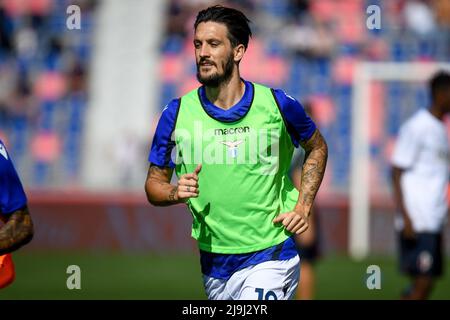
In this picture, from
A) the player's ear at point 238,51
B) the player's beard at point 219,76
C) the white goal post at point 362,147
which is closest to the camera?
the player's beard at point 219,76

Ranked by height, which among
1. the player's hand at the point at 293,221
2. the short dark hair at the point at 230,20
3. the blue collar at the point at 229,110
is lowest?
the player's hand at the point at 293,221

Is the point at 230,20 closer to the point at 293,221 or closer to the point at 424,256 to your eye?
the point at 293,221

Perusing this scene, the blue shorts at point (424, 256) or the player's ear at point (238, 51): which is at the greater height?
the player's ear at point (238, 51)

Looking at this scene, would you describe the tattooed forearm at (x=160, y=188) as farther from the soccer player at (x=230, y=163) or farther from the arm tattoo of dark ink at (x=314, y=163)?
the arm tattoo of dark ink at (x=314, y=163)

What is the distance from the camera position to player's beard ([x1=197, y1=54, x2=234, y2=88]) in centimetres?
549

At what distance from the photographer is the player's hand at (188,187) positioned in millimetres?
5188

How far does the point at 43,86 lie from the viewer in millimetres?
20172

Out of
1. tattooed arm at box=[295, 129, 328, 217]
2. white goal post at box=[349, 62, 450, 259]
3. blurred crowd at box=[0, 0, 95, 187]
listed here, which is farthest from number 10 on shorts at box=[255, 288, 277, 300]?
blurred crowd at box=[0, 0, 95, 187]

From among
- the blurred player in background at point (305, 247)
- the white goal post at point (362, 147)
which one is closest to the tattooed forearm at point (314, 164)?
the blurred player in background at point (305, 247)

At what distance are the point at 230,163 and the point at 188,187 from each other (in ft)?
1.46

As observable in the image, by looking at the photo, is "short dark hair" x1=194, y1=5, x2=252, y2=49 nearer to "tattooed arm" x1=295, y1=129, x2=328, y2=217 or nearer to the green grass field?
"tattooed arm" x1=295, y1=129, x2=328, y2=217

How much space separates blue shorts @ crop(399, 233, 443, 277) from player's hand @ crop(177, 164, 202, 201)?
4.38m
